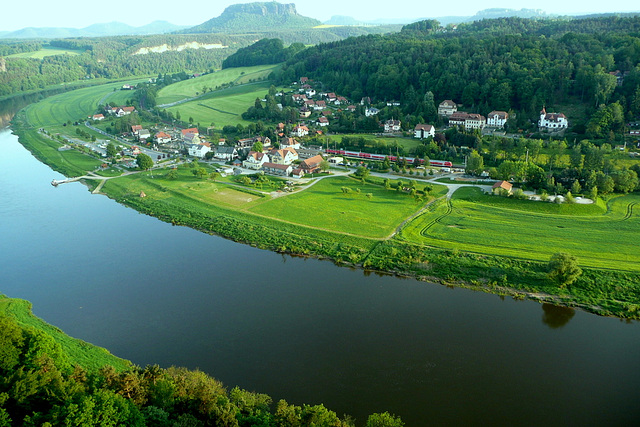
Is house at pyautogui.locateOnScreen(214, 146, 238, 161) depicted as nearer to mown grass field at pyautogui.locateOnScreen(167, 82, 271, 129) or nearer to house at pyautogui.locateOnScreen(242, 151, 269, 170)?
house at pyautogui.locateOnScreen(242, 151, 269, 170)

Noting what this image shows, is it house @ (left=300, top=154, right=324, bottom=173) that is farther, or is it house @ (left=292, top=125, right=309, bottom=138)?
house @ (left=292, top=125, right=309, bottom=138)

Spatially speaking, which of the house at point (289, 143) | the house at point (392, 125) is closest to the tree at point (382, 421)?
the house at point (289, 143)

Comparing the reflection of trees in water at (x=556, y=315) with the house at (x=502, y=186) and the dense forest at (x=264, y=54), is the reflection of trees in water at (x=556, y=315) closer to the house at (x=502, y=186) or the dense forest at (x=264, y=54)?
the house at (x=502, y=186)

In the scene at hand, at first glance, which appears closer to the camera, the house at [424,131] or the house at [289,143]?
the house at [289,143]

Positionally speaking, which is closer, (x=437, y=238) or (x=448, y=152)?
(x=437, y=238)

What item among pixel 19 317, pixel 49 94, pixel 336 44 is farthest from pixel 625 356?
pixel 49 94

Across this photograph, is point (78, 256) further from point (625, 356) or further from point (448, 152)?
point (448, 152)

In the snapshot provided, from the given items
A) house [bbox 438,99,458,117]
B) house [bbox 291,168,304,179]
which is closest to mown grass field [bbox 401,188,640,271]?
house [bbox 291,168,304,179]
